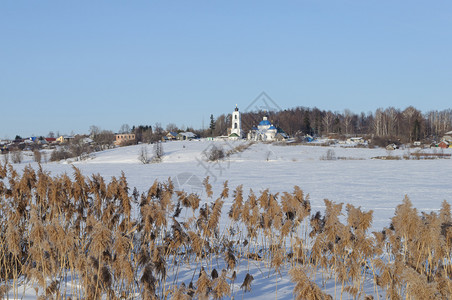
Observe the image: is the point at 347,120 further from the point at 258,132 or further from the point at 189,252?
the point at 189,252

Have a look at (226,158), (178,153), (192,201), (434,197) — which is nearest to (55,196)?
(192,201)

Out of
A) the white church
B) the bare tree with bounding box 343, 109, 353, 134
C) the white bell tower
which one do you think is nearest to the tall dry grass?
the white church

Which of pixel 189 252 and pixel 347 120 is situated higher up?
pixel 347 120

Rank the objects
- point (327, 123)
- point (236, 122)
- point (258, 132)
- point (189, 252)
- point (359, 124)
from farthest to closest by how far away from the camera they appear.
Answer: point (359, 124)
point (327, 123)
point (236, 122)
point (258, 132)
point (189, 252)

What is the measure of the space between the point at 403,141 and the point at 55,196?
7624cm

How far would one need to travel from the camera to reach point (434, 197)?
15.1 metres

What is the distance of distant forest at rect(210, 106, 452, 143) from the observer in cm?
8288

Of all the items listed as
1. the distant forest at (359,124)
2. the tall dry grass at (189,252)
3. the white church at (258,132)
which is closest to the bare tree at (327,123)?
the distant forest at (359,124)

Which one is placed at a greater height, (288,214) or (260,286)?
(288,214)

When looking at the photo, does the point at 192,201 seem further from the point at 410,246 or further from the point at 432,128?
the point at 432,128

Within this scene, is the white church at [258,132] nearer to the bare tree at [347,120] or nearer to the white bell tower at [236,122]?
the white bell tower at [236,122]

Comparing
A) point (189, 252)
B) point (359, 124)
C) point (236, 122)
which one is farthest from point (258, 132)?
point (189, 252)

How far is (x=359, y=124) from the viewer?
394 feet

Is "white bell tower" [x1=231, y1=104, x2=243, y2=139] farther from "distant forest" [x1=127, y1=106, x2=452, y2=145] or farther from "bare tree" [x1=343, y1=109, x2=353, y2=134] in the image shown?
"bare tree" [x1=343, y1=109, x2=353, y2=134]
